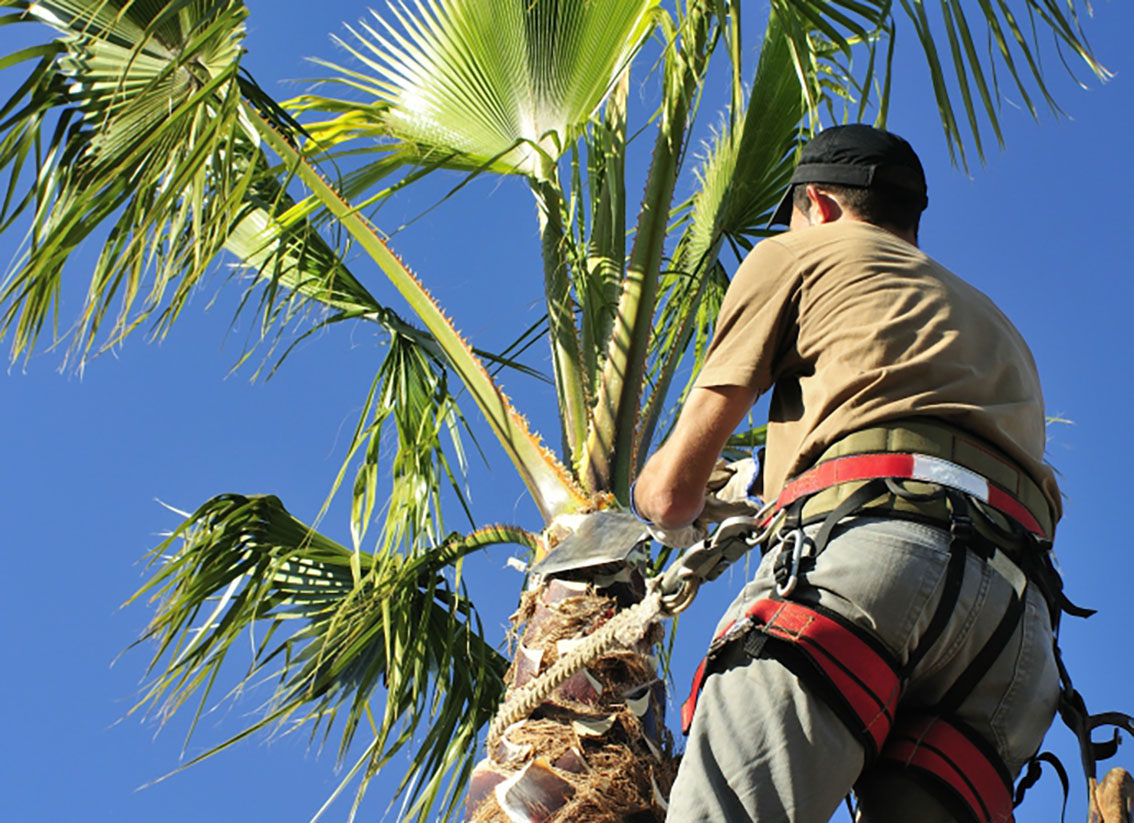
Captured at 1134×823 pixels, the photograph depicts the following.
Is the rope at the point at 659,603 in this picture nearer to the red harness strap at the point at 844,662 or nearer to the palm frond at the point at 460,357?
the red harness strap at the point at 844,662

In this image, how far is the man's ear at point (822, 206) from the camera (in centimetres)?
233

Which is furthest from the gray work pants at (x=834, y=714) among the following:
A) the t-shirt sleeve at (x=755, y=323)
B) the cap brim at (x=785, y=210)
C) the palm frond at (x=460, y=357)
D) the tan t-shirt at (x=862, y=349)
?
the palm frond at (x=460, y=357)

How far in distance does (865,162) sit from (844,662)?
3.36 ft

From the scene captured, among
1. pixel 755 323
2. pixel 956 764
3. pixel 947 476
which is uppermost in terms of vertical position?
pixel 755 323

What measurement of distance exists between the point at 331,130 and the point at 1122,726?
4159mm

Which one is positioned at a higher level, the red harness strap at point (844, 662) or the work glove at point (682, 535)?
the work glove at point (682, 535)

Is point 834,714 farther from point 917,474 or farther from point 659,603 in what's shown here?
point 659,603

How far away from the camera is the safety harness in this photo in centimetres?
173

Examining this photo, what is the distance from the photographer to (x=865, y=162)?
2.29 m

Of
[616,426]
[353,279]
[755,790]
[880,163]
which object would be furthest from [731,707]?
[353,279]

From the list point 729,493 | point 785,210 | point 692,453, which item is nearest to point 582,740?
point 729,493

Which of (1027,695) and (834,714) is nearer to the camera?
(834,714)

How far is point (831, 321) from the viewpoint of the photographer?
80.1 inches

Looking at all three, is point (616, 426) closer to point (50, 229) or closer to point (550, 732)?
point (550, 732)
